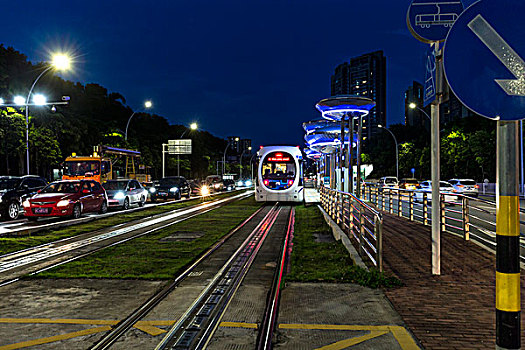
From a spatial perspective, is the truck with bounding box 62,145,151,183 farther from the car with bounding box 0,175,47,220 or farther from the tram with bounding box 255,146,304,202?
the tram with bounding box 255,146,304,202

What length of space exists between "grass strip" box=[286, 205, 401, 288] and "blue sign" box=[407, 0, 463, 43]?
384cm

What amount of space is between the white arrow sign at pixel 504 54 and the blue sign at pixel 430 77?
4.30 meters

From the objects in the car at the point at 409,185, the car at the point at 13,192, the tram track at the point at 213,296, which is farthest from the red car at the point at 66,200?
the car at the point at 409,185

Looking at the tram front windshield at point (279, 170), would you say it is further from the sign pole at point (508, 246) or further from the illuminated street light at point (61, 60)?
the sign pole at point (508, 246)

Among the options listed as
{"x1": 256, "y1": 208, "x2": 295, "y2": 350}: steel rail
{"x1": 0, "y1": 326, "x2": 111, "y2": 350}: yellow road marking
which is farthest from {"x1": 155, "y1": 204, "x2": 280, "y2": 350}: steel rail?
{"x1": 256, "y1": 208, "x2": 295, "y2": 350}: steel rail

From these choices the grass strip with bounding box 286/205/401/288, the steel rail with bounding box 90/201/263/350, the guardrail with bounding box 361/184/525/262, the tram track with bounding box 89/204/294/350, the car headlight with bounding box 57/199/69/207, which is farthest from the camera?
the car headlight with bounding box 57/199/69/207

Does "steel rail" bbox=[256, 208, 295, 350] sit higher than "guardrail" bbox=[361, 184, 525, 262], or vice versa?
"guardrail" bbox=[361, 184, 525, 262]

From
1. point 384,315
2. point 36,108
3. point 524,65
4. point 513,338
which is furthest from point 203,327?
point 36,108

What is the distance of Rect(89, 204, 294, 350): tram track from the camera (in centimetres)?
494

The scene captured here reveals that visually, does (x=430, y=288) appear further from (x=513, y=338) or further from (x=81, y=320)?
(x=81, y=320)

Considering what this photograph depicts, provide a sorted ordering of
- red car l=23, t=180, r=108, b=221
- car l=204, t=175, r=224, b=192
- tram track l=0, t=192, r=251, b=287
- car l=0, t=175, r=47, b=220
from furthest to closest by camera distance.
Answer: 1. car l=204, t=175, r=224, b=192
2. car l=0, t=175, r=47, b=220
3. red car l=23, t=180, r=108, b=221
4. tram track l=0, t=192, r=251, b=287

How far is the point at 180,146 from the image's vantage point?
63.8 meters

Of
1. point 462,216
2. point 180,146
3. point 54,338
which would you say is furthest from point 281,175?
point 180,146

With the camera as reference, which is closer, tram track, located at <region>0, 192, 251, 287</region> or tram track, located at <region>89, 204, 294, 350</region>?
tram track, located at <region>89, 204, 294, 350</region>
